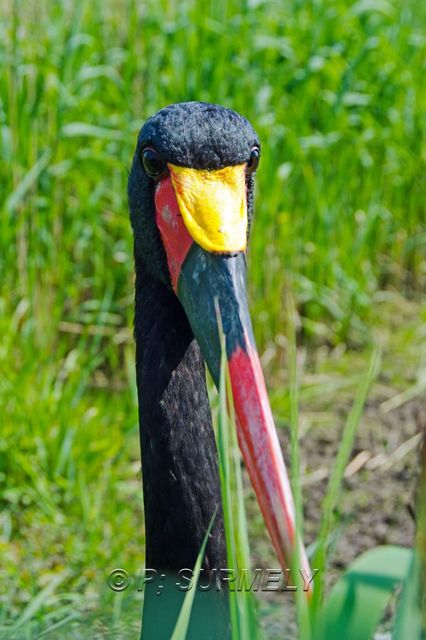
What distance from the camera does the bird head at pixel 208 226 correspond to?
6.09 ft

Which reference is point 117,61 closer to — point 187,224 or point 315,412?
point 315,412

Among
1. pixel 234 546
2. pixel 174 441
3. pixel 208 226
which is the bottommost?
pixel 174 441

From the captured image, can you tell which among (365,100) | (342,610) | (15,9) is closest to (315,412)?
(365,100)

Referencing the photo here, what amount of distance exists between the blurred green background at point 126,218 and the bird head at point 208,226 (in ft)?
3.64

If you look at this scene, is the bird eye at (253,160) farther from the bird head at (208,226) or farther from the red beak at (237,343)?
the red beak at (237,343)

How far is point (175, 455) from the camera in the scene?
218cm

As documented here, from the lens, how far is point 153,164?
7.15 feet

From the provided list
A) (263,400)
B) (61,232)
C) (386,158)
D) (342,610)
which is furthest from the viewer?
(386,158)

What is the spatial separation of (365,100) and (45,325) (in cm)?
184

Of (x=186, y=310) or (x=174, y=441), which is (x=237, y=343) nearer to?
(x=186, y=310)

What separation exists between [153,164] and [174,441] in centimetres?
Result: 53

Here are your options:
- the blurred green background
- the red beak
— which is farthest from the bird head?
the blurred green background

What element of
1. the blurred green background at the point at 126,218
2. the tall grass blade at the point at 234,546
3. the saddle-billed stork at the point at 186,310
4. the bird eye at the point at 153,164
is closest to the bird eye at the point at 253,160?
the saddle-billed stork at the point at 186,310

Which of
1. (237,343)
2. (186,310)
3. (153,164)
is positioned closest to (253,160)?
(153,164)
